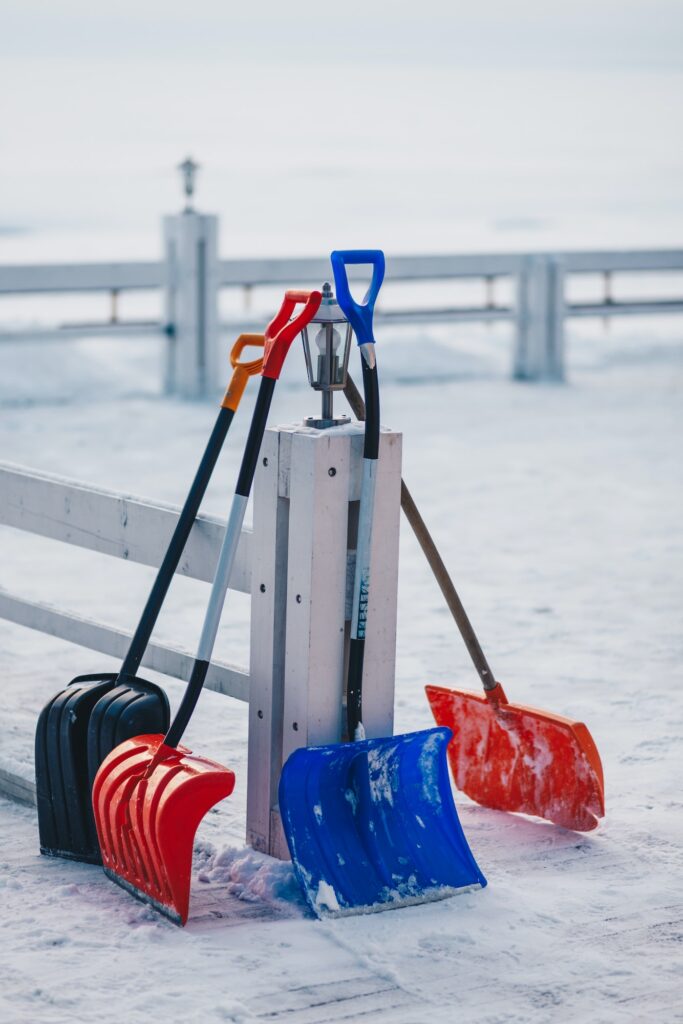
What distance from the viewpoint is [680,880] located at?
3.87 metres

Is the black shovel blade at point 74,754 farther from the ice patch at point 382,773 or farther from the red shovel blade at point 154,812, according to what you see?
the ice patch at point 382,773

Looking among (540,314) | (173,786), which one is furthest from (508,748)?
(540,314)

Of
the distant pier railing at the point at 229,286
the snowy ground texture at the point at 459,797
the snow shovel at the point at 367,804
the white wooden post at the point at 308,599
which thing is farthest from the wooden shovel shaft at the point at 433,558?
the distant pier railing at the point at 229,286

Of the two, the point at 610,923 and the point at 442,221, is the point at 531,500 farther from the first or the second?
the point at 442,221

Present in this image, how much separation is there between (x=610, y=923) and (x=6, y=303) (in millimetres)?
24974

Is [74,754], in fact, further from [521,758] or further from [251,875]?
[521,758]

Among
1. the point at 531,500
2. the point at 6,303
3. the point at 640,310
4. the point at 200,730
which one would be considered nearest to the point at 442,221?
the point at 6,303

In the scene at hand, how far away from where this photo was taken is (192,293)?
12539 millimetres

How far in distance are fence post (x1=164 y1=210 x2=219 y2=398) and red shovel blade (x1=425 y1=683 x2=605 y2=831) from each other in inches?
332

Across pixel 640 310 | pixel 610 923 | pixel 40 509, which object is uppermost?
pixel 640 310

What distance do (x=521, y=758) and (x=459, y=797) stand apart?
300mm

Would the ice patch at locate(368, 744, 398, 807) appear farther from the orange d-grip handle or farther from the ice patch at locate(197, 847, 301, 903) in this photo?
the orange d-grip handle

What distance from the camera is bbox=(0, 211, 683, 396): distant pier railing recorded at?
12469 millimetres

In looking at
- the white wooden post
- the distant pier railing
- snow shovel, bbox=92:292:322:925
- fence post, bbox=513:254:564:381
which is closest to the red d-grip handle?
snow shovel, bbox=92:292:322:925
